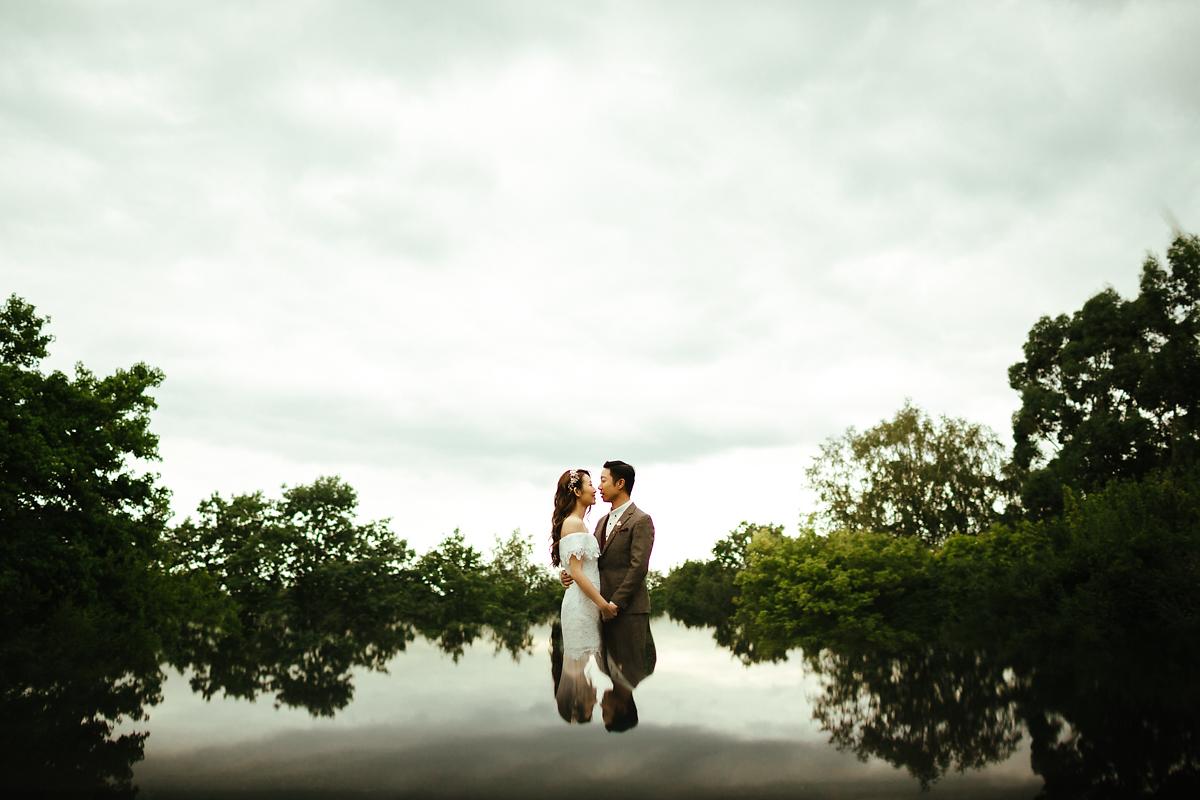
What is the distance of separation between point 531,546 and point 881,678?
58496 mm

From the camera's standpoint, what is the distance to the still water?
6160 mm

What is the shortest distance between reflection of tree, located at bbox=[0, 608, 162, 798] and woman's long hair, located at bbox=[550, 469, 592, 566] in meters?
4.38

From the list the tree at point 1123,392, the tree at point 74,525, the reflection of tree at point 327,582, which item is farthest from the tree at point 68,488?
the tree at point 1123,392

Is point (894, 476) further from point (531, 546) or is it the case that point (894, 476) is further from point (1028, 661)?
point (531, 546)

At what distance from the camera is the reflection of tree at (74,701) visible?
6.69m

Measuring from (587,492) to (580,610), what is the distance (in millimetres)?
1306

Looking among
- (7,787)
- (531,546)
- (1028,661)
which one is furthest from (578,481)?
(531,546)

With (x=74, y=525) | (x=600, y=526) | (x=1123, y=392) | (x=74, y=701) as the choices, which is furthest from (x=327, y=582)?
(x=1123, y=392)

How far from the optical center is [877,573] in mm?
30891

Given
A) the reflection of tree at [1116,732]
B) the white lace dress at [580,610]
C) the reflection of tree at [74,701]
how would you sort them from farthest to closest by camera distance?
the white lace dress at [580,610], the reflection of tree at [74,701], the reflection of tree at [1116,732]

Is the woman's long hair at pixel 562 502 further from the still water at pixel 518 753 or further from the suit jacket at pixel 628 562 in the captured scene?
the still water at pixel 518 753

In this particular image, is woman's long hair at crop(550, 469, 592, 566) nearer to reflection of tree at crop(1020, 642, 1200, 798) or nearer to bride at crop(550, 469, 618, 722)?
bride at crop(550, 469, 618, 722)

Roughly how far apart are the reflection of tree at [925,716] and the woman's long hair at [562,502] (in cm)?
375

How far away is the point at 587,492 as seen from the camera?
8570mm
